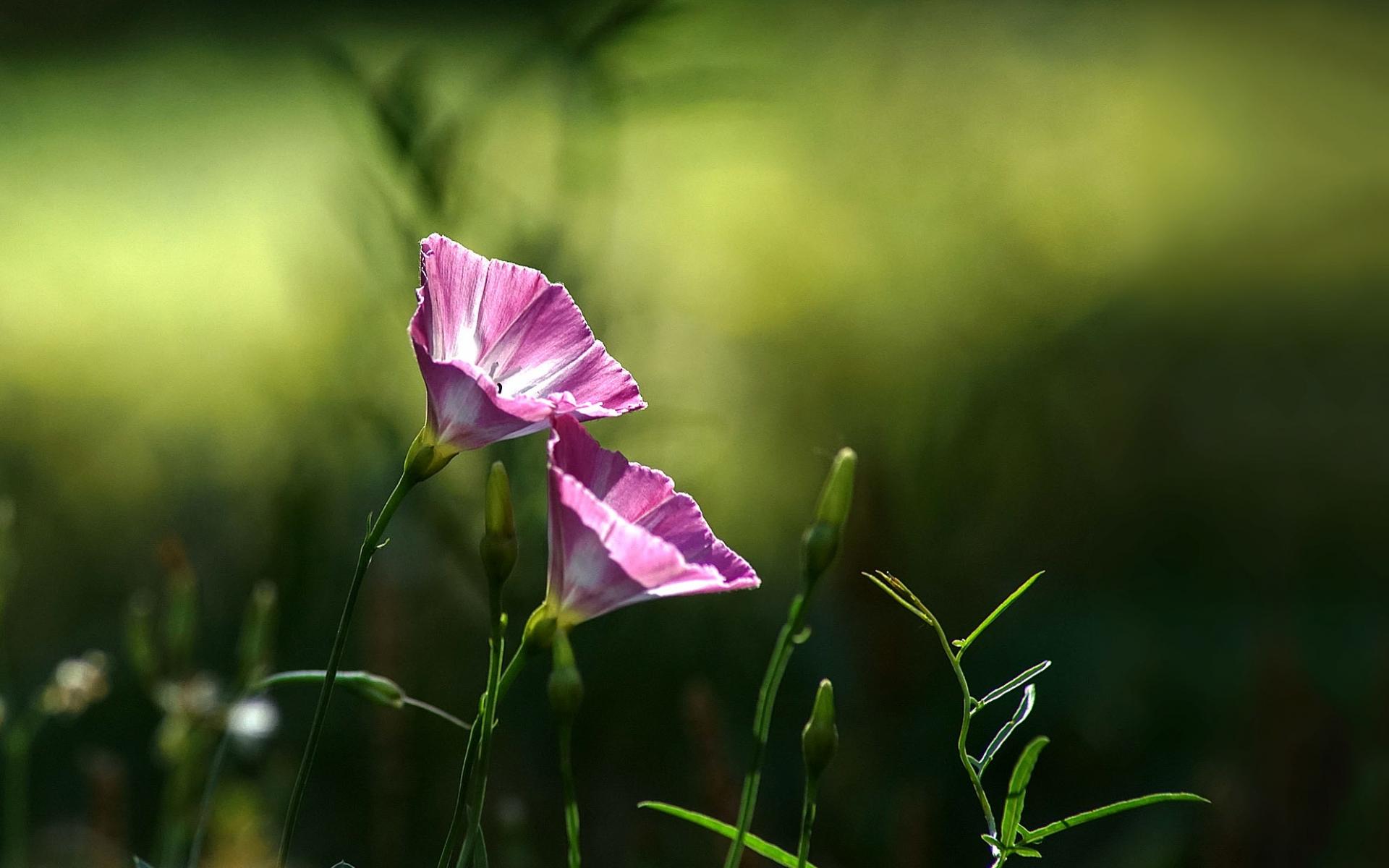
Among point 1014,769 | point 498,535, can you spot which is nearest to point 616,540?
point 498,535

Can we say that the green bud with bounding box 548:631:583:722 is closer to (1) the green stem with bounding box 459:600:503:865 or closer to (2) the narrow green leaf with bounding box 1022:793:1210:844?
(1) the green stem with bounding box 459:600:503:865

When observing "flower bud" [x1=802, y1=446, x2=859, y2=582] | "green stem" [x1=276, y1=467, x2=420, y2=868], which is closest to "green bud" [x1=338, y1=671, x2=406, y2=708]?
"green stem" [x1=276, y1=467, x2=420, y2=868]

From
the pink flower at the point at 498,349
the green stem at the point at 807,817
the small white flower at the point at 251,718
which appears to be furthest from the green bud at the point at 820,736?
the small white flower at the point at 251,718

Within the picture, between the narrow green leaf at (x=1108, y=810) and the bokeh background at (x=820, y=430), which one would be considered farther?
the bokeh background at (x=820, y=430)

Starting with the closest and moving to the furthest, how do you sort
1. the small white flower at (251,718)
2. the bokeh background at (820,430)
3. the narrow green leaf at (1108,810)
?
the narrow green leaf at (1108,810) → the small white flower at (251,718) → the bokeh background at (820,430)

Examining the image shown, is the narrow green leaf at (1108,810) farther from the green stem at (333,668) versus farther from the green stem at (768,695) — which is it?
the green stem at (333,668)

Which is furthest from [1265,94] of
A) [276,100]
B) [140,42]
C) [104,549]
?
[140,42]

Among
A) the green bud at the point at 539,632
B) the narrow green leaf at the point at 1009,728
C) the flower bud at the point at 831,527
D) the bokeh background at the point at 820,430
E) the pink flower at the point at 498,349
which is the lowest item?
the bokeh background at the point at 820,430
